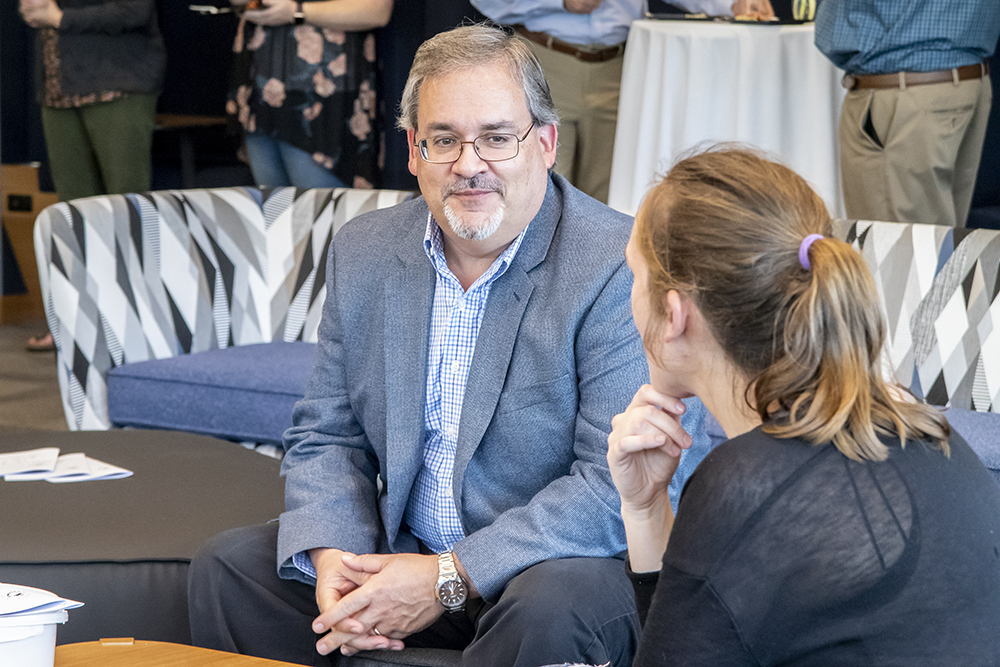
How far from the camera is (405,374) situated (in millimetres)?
1697

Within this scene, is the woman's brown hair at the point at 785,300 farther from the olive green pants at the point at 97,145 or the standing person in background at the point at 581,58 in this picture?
the olive green pants at the point at 97,145

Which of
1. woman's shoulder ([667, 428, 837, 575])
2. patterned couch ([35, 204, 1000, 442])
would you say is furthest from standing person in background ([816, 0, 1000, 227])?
woman's shoulder ([667, 428, 837, 575])

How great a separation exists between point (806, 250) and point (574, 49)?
2.90 meters

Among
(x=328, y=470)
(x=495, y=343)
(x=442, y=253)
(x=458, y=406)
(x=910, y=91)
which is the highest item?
(x=910, y=91)

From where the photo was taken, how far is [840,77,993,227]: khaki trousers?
309 centimetres

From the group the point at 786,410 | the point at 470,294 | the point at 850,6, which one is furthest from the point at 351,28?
the point at 786,410

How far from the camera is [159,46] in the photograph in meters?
4.59

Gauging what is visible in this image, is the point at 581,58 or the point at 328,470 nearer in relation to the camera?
the point at 328,470

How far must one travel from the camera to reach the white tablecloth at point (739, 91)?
3410mm

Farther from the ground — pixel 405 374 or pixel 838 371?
pixel 838 371

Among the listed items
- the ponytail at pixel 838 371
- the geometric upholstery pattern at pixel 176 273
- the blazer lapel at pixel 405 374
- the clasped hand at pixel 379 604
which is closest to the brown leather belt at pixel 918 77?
the geometric upholstery pattern at pixel 176 273

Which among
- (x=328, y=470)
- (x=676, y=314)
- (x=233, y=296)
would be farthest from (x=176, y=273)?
(x=676, y=314)

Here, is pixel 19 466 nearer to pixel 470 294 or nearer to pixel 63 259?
pixel 63 259

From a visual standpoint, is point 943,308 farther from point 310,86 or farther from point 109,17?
point 109,17
